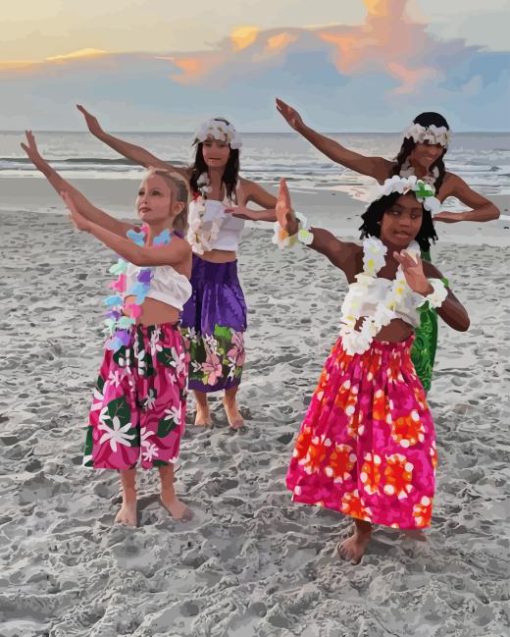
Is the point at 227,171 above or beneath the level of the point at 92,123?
beneath

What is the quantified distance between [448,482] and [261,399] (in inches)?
58.9

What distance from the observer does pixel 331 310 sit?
7.08m

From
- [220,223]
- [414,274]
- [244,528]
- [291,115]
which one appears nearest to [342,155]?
[291,115]

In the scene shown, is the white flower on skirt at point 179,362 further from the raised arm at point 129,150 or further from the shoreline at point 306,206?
the shoreline at point 306,206

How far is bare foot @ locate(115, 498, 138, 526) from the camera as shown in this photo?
3256mm

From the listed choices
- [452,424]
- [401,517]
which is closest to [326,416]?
[401,517]

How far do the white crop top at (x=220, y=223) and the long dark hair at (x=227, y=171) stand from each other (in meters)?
Answer: 0.07

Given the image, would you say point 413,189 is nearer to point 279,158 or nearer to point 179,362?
point 179,362

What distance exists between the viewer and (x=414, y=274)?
8.44 ft

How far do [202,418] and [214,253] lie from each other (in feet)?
3.42

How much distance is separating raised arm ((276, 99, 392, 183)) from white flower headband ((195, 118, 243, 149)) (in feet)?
1.00

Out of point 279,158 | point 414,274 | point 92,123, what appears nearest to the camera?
point 414,274

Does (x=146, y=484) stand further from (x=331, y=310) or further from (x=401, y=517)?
(x=331, y=310)

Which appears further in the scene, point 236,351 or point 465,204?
point 236,351
